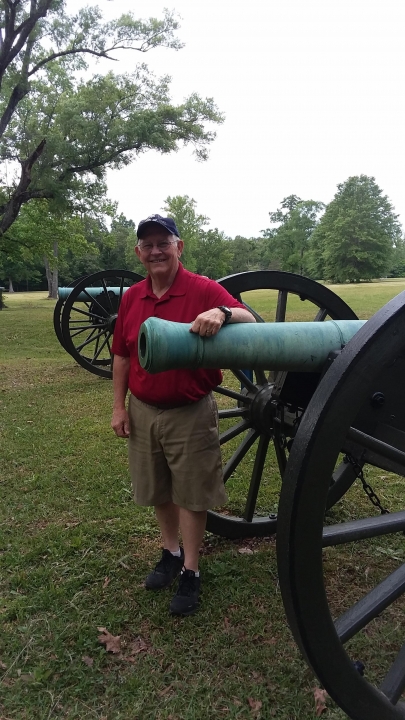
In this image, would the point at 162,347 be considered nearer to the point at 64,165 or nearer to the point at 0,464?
the point at 0,464

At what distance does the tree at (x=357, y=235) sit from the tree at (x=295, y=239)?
4876 millimetres

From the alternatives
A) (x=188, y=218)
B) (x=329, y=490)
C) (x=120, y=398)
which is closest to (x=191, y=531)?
(x=120, y=398)

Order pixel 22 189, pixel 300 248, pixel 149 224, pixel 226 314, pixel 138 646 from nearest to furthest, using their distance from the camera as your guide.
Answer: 1. pixel 226 314
2. pixel 149 224
3. pixel 138 646
4. pixel 22 189
5. pixel 300 248

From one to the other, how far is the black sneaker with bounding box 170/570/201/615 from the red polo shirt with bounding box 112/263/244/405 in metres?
0.92

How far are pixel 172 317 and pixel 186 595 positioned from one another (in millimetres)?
1371

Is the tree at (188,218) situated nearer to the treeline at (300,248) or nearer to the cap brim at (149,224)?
the treeline at (300,248)

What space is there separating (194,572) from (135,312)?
1316mm

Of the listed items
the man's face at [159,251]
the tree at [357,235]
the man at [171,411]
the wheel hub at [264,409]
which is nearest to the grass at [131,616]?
the man at [171,411]

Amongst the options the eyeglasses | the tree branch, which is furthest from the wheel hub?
the tree branch

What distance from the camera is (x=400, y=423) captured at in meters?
1.76

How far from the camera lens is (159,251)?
2109mm

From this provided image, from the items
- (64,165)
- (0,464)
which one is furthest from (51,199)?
(0,464)

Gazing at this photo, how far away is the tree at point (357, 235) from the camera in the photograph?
46.8 m

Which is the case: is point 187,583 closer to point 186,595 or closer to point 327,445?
point 186,595
